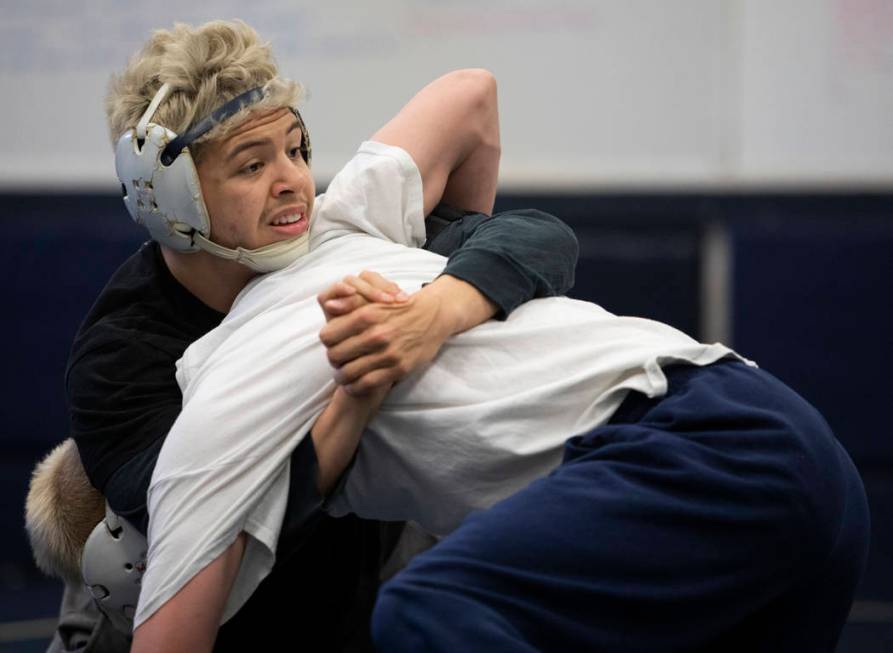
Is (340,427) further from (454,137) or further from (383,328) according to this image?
→ (454,137)

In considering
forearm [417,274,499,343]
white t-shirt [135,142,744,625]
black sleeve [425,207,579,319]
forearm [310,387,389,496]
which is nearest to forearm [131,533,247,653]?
white t-shirt [135,142,744,625]

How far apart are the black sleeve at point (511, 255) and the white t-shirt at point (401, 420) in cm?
4

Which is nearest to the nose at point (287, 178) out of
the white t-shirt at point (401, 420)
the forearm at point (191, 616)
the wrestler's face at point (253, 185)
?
the wrestler's face at point (253, 185)

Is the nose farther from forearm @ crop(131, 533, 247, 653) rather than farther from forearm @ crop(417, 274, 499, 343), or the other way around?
forearm @ crop(131, 533, 247, 653)

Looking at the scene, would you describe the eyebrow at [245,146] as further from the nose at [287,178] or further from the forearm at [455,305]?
the forearm at [455,305]

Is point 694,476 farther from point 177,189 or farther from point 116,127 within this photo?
point 116,127

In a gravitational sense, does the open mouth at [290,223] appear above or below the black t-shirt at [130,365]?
above

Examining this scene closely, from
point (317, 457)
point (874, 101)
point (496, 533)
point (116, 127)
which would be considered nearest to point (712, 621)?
point (496, 533)

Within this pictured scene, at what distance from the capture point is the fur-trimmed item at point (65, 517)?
2428 millimetres

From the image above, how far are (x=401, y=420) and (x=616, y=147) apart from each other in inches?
117

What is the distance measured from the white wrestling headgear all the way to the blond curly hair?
16 millimetres

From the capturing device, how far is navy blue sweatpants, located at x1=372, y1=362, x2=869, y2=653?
1.66m

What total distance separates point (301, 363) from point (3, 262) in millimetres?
3080

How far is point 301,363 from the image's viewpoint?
77.2 inches
